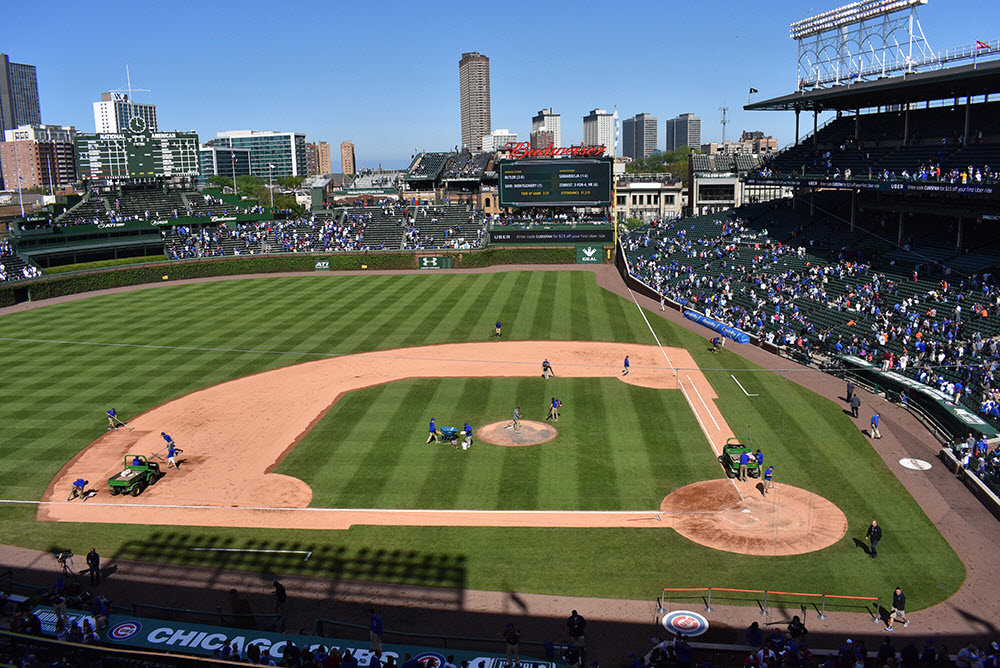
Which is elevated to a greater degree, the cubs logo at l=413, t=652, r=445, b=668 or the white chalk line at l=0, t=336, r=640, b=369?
the white chalk line at l=0, t=336, r=640, b=369

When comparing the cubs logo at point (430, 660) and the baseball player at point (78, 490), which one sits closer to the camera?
the cubs logo at point (430, 660)

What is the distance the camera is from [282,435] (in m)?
30.0

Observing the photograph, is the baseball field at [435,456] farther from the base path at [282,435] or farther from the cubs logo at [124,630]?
the cubs logo at [124,630]

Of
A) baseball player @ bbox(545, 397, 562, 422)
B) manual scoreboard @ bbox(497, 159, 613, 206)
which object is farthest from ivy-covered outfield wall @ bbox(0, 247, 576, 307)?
baseball player @ bbox(545, 397, 562, 422)

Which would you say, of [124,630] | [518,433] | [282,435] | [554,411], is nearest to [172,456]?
[282,435]

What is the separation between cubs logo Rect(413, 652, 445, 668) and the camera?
14914 millimetres

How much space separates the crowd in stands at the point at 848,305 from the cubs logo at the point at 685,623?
18.0 metres

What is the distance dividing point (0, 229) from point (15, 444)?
92.0 m

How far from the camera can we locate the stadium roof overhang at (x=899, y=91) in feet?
138

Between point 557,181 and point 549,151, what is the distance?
15.7 ft

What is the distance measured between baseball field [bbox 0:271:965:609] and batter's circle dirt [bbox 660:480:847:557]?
198 mm

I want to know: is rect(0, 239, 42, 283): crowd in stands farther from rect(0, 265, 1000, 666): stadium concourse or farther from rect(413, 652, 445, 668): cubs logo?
rect(413, 652, 445, 668): cubs logo

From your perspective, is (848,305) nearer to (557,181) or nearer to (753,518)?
(753,518)

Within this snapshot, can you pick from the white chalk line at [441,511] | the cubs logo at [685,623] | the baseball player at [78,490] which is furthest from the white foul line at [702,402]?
the baseball player at [78,490]
